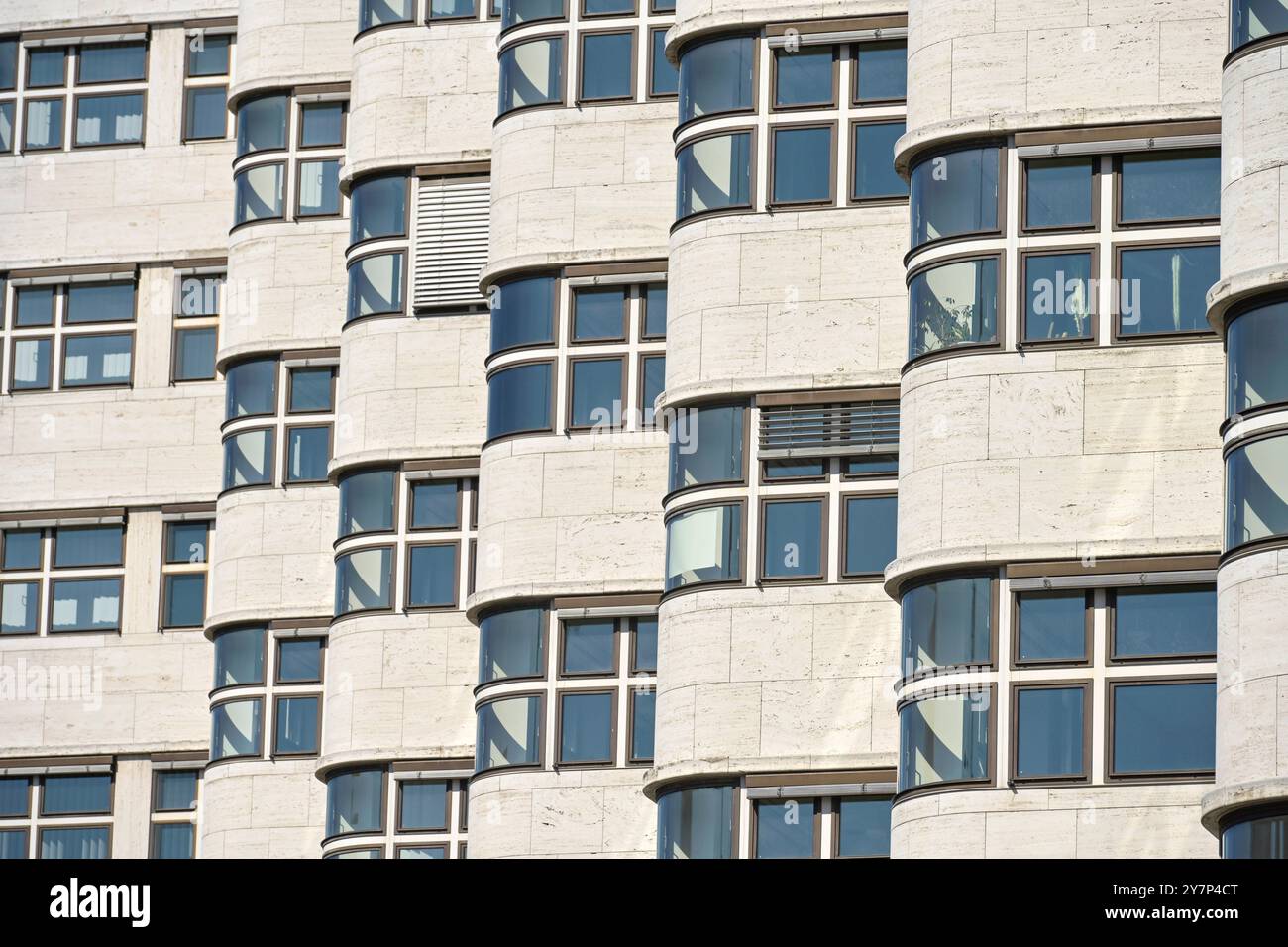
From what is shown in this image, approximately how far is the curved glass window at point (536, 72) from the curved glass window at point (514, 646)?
6573mm

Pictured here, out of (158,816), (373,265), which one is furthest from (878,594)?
(158,816)

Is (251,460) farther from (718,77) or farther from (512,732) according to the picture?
(718,77)

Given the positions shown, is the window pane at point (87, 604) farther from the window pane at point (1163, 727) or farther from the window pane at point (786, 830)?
the window pane at point (1163, 727)

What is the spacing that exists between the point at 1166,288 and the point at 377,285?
1533 centimetres

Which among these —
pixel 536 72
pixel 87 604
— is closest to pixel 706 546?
pixel 536 72

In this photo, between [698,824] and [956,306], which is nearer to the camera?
[956,306]

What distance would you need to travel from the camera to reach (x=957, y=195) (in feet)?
120

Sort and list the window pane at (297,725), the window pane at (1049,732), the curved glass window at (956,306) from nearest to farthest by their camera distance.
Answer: the window pane at (1049,732), the curved glass window at (956,306), the window pane at (297,725)

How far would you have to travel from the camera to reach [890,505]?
38.6 meters

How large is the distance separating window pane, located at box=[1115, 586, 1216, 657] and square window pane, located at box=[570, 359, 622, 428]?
33.1 ft

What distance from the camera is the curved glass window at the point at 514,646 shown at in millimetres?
42625

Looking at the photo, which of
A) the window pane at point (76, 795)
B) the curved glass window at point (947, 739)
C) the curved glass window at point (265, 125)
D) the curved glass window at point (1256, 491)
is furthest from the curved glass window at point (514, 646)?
the window pane at point (76, 795)

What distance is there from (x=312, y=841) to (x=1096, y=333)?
17876 millimetres

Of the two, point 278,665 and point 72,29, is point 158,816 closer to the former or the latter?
point 278,665
